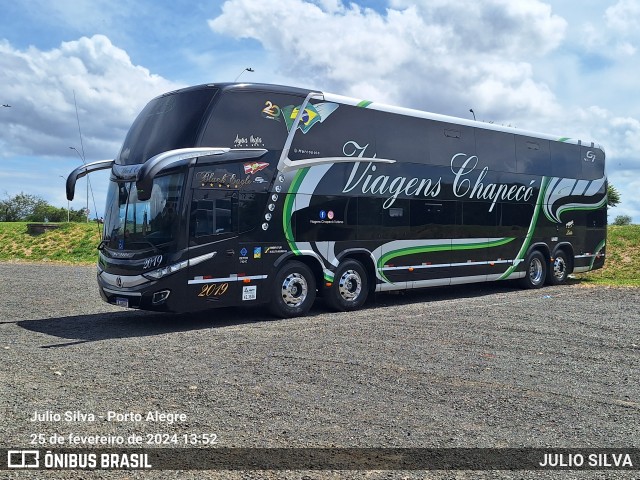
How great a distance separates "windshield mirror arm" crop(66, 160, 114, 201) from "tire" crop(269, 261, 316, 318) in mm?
3923

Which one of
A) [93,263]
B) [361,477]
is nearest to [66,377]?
[361,477]

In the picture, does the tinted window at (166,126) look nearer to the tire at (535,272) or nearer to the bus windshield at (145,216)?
the bus windshield at (145,216)

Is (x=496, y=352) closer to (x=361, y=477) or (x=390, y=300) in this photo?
(x=361, y=477)

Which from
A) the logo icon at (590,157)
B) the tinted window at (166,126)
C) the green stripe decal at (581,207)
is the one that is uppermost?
the logo icon at (590,157)

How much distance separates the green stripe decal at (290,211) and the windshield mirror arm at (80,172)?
3.43 meters

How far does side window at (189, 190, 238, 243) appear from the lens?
11148 millimetres

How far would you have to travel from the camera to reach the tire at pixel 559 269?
19188 millimetres

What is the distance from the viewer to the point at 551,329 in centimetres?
1099

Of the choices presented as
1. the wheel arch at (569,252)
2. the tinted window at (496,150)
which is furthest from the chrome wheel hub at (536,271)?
the tinted window at (496,150)

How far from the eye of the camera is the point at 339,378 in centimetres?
731

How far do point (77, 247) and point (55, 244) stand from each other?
148 cm

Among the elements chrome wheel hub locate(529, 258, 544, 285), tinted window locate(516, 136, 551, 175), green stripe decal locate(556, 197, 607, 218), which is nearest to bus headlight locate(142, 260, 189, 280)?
tinted window locate(516, 136, 551, 175)

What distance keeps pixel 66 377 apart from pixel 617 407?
5657mm

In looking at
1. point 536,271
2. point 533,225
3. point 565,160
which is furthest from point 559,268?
point 565,160
